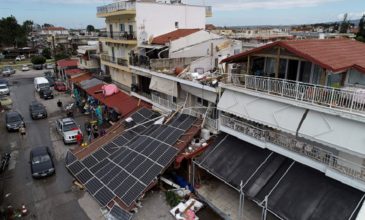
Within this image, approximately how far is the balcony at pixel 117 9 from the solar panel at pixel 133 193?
19.2 m

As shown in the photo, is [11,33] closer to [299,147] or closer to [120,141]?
[120,141]

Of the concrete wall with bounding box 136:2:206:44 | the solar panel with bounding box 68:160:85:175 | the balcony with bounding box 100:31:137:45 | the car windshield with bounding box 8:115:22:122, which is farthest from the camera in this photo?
the car windshield with bounding box 8:115:22:122

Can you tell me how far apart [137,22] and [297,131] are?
21401 millimetres

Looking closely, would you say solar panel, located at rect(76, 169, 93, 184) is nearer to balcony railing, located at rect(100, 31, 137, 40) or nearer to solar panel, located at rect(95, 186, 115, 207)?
solar panel, located at rect(95, 186, 115, 207)

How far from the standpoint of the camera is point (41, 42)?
12506 centimetres

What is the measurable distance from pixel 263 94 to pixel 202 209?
747cm

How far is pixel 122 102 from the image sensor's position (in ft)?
89.7

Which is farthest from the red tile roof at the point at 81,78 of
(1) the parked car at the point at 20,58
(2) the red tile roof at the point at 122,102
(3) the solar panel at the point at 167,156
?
(1) the parked car at the point at 20,58

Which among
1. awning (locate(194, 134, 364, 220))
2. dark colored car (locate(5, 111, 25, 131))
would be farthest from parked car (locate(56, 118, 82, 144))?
awning (locate(194, 134, 364, 220))

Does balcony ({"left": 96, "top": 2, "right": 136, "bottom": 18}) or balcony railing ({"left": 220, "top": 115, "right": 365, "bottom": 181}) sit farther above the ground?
balcony ({"left": 96, "top": 2, "right": 136, "bottom": 18})

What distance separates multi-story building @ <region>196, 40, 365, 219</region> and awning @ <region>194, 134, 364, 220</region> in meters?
0.04

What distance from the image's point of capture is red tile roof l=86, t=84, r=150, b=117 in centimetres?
2525

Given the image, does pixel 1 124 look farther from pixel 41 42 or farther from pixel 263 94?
pixel 41 42

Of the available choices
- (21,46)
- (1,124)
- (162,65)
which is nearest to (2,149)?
(1,124)
